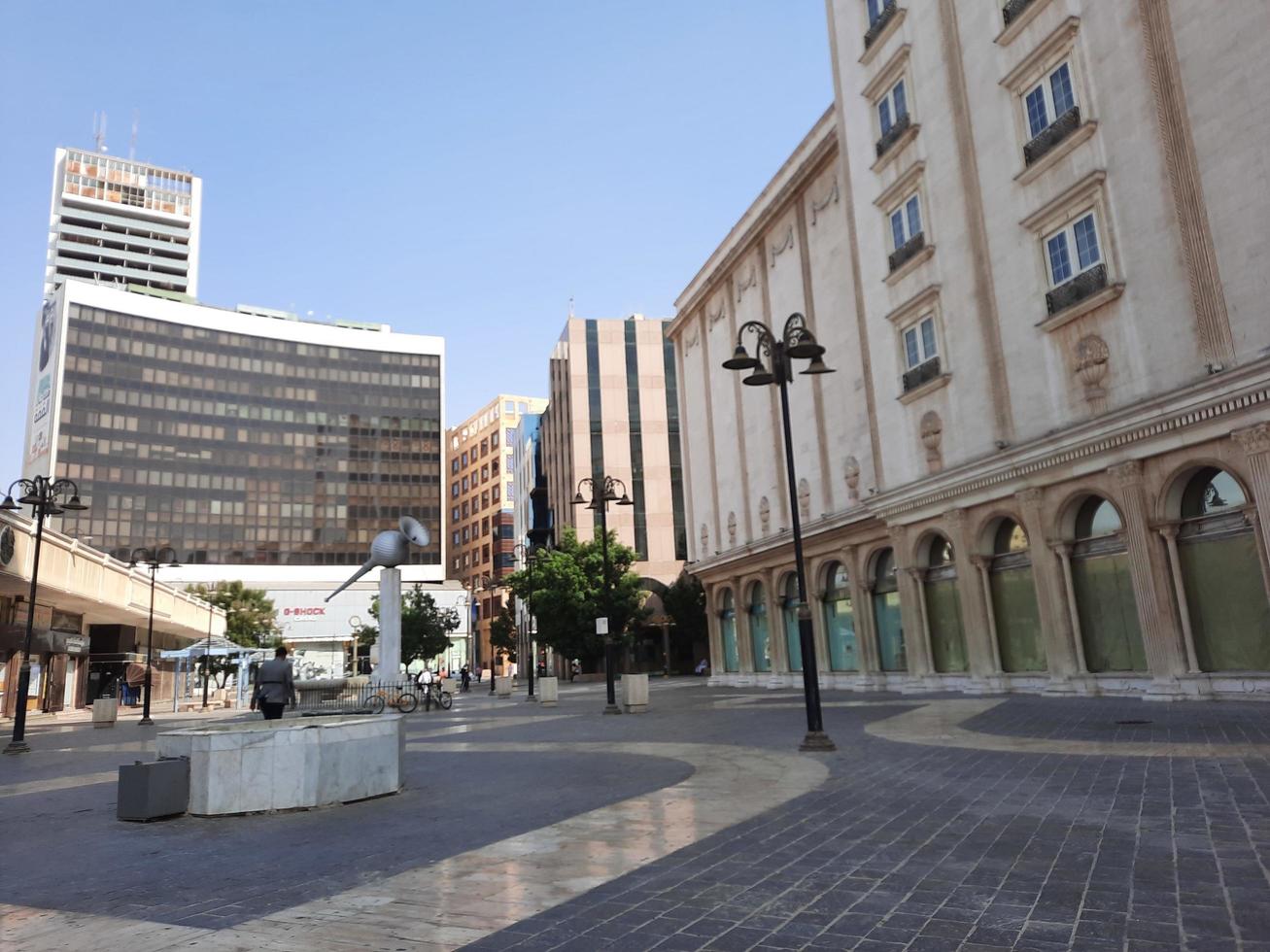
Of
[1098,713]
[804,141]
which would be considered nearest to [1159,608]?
[1098,713]

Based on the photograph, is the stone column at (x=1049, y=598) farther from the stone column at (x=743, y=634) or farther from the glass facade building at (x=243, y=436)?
the glass facade building at (x=243, y=436)

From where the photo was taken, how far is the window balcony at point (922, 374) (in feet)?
79.6

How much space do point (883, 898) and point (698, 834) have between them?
243 centimetres

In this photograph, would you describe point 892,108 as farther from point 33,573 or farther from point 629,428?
point 629,428

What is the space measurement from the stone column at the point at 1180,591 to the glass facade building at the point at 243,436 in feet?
346

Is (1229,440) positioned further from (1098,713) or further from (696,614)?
(696,614)

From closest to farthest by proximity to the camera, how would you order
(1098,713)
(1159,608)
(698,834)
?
(698,834) → (1098,713) → (1159,608)

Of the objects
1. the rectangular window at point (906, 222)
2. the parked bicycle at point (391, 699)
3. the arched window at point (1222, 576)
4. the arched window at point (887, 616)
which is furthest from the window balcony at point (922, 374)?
the parked bicycle at point (391, 699)

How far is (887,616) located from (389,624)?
16913mm

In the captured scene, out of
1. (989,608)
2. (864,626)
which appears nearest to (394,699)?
(864,626)

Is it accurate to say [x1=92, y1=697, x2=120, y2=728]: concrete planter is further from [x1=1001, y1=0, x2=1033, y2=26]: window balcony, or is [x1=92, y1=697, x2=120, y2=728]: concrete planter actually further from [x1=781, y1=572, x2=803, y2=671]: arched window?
[x1=1001, y1=0, x2=1033, y2=26]: window balcony

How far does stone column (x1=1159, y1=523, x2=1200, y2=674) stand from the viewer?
1653cm

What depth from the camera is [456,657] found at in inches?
4660

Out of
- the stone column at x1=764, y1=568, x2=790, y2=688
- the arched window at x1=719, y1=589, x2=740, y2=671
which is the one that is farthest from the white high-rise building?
the stone column at x1=764, y1=568, x2=790, y2=688
